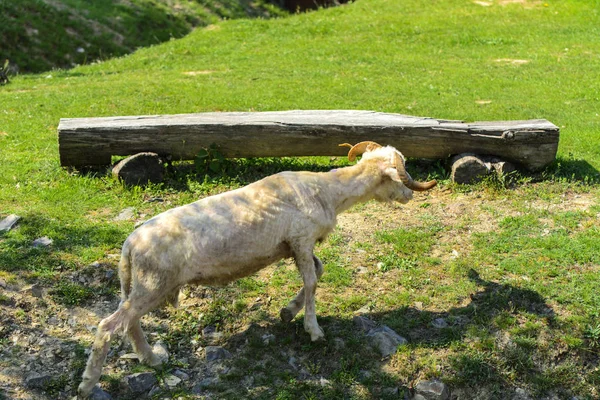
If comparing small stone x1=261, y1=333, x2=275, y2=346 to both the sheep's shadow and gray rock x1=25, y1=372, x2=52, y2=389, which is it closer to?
the sheep's shadow

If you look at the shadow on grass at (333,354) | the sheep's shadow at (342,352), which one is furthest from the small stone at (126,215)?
the sheep's shadow at (342,352)

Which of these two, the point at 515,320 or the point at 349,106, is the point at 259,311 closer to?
the point at 515,320

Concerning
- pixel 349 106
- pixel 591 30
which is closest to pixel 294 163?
pixel 349 106

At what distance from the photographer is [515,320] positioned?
7.32 meters

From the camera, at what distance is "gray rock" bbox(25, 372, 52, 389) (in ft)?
21.0

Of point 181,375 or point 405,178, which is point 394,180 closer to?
point 405,178

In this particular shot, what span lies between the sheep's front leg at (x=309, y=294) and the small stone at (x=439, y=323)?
3.78 feet

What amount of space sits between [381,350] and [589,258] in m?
2.89

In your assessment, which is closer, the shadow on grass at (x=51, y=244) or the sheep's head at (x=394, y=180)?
the sheep's head at (x=394, y=180)

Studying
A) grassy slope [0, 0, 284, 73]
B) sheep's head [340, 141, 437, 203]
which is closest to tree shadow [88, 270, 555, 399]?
sheep's head [340, 141, 437, 203]

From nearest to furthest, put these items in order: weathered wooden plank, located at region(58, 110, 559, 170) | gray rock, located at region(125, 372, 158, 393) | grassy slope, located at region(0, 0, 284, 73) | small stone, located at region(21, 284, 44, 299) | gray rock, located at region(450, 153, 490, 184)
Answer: gray rock, located at region(125, 372, 158, 393)
small stone, located at region(21, 284, 44, 299)
gray rock, located at region(450, 153, 490, 184)
weathered wooden plank, located at region(58, 110, 559, 170)
grassy slope, located at region(0, 0, 284, 73)

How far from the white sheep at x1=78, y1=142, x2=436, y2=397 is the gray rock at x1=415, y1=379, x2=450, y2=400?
1.05m

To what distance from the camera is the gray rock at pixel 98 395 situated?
6320 mm

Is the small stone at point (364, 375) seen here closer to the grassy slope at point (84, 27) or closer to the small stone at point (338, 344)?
the small stone at point (338, 344)
